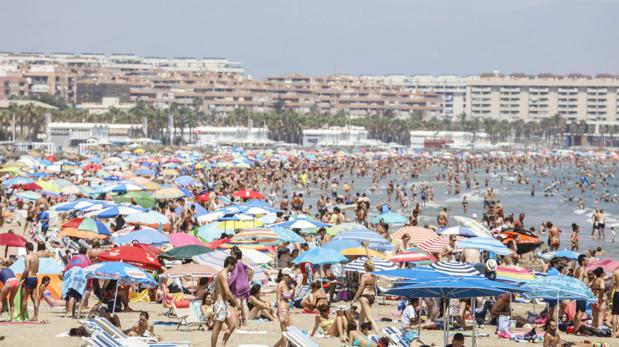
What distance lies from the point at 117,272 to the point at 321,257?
395 centimetres

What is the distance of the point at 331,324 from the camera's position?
1398cm

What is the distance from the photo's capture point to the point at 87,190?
31.2 meters

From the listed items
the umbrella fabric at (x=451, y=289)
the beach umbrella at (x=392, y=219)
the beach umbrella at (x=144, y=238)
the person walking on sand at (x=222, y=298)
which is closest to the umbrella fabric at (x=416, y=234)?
the beach umbrella at (x=144, y=238)

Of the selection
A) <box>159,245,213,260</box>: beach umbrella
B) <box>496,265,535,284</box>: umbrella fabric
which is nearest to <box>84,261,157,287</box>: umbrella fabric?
<box>159,245,213,260</box>: beach umbrella

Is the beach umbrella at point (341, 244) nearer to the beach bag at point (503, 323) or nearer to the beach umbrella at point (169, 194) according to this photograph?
the beach bag at point (503, 323)

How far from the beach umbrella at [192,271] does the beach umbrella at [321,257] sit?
2.51m

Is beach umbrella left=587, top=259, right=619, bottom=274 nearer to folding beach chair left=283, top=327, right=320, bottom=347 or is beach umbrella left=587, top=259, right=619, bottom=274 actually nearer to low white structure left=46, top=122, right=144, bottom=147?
folding beach chair left=283, top=327, right=320, bottom=347

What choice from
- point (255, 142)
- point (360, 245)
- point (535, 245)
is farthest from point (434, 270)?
point (255, 142)

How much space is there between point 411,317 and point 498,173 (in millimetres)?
80674

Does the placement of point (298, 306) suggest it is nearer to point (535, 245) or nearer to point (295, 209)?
point (535, 245)

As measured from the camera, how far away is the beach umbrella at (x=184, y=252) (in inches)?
667

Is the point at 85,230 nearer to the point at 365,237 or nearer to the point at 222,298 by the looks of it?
the point at 365,237

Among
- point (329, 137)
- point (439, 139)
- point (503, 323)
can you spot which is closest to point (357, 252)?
point (503, 323)

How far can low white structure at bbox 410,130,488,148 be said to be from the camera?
472 feet
